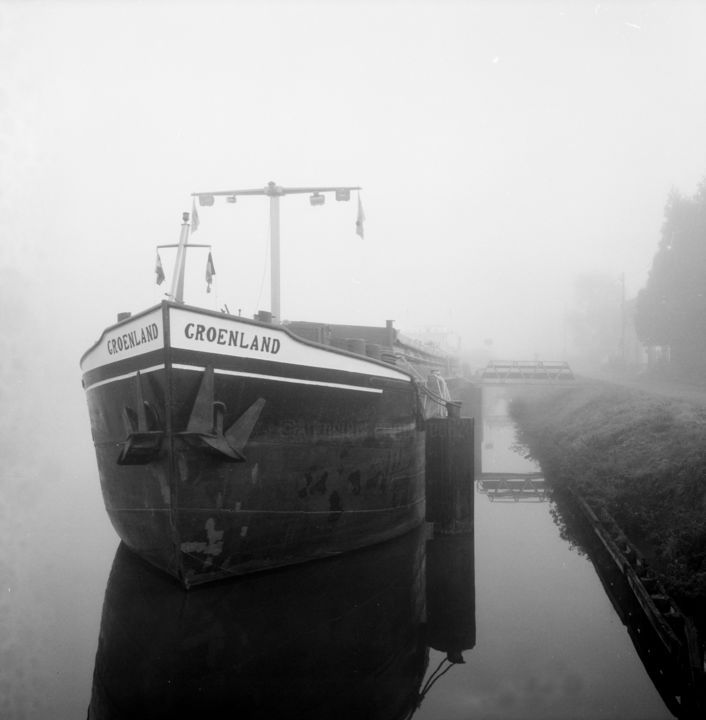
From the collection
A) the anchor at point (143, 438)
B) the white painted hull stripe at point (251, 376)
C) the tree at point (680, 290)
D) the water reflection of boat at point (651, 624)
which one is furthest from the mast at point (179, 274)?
the tree at point (680, 290)

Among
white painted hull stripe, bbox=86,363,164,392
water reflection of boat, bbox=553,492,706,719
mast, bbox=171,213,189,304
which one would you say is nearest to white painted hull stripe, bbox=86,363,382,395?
white painted hull stripe, bbox=86,363,164,392

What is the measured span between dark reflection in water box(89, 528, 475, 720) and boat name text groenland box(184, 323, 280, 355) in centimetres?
323

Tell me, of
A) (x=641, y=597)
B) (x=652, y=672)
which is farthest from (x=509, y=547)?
(x=652, y=672)

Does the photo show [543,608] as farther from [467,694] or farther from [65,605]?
[65,605]

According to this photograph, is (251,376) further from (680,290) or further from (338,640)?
(680,290)

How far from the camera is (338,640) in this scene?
22.0 ft

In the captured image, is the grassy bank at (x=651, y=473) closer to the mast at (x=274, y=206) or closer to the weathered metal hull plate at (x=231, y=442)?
the weathered metal hull plate at (x=231, y=442)

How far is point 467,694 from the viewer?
6.02 m

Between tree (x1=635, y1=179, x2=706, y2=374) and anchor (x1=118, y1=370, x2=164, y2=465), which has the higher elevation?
tree (x1=635, y1=179, x2=706, y2=374)

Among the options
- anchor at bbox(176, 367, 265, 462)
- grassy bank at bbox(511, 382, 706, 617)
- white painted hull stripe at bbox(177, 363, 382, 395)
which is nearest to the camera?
anchor at bbox(176, 367, 265, 462)

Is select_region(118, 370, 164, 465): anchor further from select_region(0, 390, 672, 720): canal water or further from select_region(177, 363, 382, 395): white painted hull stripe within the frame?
select_region(0, 390, 672, 720): canal water

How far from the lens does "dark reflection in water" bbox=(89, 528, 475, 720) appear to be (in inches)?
221

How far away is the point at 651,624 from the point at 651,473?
182 inches

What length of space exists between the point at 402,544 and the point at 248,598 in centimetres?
365
